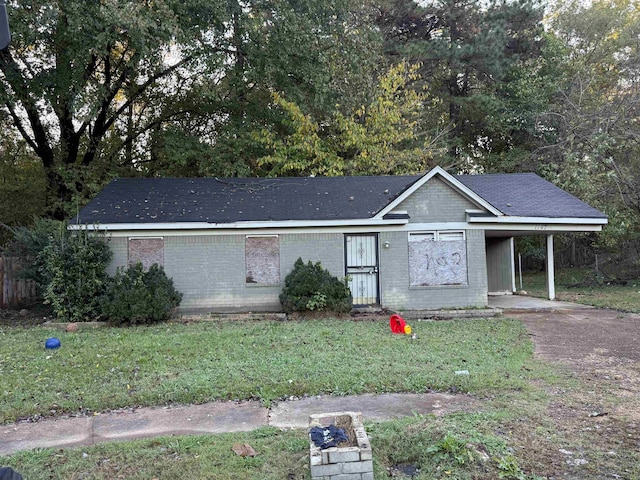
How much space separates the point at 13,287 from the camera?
585 inches

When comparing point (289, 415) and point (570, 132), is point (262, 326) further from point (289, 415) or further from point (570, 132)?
point (570, 132)

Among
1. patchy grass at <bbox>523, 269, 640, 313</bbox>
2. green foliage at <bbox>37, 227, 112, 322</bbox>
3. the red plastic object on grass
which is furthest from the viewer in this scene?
patchy grass at <bbox>523, 269, 640, 313</bbox>

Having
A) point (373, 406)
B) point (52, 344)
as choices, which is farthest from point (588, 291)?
point (52, 344)

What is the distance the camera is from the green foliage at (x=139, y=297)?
11.6 m

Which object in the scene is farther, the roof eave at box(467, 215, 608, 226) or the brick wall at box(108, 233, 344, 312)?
the roof eave at box(467, 215, 608, 226)

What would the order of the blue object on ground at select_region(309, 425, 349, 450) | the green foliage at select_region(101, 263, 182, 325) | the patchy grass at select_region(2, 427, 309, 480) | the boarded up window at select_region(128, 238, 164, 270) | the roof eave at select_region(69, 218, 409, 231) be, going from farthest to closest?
the boarded up window at select_region(128, 238, 164, 270) < the roof eave at select_region(69, 218, 409, 231) < the green foliage at select_region(101, 263, 182, 325) < the patchy grass at select_region(2, 427, 309, 480) < the blue object on ground at select_region(309, 425, 349, 450)

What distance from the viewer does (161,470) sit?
13.3 ft

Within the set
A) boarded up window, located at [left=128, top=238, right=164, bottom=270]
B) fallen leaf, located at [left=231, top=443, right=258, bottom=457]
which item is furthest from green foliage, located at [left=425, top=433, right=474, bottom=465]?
boarded up window, located at [left=128, top=238, right=164, bottom=270]

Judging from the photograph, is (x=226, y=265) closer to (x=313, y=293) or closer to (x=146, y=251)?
(x=146, y=251)

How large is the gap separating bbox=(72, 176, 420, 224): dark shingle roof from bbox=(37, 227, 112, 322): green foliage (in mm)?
950

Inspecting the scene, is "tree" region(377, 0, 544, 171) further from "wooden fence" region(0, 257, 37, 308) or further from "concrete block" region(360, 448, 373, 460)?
"concrete block" region(360, 448, 373, 460)

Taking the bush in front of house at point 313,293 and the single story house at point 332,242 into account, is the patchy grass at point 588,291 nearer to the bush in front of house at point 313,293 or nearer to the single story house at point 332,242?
the single story house at point 332,242

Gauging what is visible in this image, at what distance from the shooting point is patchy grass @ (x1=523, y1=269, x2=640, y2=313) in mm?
14590

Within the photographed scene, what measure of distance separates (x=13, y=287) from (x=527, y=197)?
51.2ft
